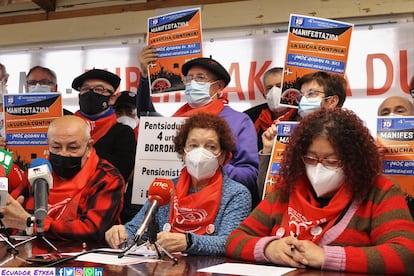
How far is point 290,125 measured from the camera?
8.74 feet

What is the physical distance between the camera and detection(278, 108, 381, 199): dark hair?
6.63 ft

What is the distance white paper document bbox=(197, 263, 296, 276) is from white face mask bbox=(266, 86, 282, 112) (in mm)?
1894

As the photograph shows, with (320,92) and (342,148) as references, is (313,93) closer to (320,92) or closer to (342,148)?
(320,92)

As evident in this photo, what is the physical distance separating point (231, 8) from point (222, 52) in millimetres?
482

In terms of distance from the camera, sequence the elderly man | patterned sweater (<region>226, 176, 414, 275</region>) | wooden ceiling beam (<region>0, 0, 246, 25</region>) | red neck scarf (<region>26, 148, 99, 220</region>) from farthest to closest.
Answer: wooden ceiling beam (<region>0, 0, 246, 25</region>) → red neck scarf (<region>26, 148, 99, 220</region>) → the elderly man → patterned sweater (<region>226, 176, 414, 275</region>)

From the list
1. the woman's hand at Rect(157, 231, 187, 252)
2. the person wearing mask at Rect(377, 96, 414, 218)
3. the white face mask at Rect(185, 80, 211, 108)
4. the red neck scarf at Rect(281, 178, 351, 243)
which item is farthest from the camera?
the person wearing mask at Rect(377, 96, 414, 218)

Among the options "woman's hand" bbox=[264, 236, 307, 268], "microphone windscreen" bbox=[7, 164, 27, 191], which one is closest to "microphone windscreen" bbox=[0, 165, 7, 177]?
"woman's hand" bbox=[264, 236, 307, 268]

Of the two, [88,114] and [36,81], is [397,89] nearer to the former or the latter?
[88,114]

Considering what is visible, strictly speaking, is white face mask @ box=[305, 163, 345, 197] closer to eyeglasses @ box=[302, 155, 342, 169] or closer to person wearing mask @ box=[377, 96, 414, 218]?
eyeglasses @ box=[302, 155, 342, 169]

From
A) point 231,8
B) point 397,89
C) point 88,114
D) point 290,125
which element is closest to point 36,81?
point 88,114

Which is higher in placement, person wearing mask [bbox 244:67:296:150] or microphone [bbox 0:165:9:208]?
person wearing mask [bbox 244:67:296:150]

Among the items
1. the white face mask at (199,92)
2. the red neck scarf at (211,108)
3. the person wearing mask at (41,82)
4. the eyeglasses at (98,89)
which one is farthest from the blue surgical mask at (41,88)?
the white face mask at (199,92)

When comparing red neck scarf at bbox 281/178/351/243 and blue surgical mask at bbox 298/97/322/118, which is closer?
red neck scarf at bbox 281/178/351/243

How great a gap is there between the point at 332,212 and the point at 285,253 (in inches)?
9.3
